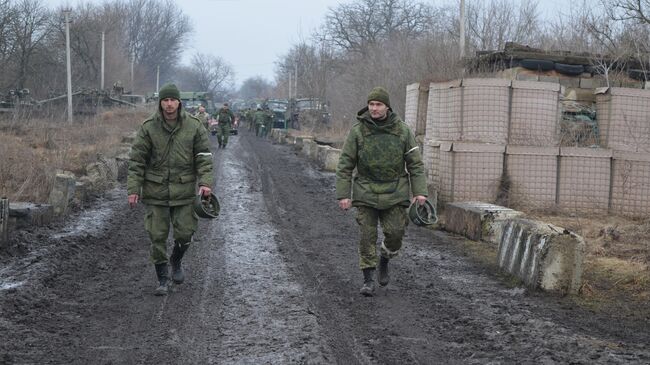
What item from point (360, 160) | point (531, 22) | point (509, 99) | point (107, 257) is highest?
point (531, 22)

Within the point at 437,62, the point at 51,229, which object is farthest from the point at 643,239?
the point at 437,62

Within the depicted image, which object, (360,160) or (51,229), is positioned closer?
(360,160)

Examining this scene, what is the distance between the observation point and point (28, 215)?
1051cm

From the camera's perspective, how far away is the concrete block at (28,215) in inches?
407

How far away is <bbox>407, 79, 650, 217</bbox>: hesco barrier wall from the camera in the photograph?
1284 centimetres

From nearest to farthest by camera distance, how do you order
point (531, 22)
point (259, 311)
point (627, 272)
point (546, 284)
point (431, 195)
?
point (259, 311) < point (546, 284) < point (627, 272) < point (431, 195) < point (531, 22)

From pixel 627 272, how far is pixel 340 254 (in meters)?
3.21

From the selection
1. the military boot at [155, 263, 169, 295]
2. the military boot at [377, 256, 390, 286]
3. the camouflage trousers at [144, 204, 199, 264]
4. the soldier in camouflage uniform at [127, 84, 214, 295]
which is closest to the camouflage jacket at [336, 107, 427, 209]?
the military boot at [377, 256, 390, 286]

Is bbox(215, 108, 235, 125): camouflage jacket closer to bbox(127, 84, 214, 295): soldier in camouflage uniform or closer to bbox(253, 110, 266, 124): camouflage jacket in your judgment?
bbox(253, 110, 266, 124): camouflage jacket

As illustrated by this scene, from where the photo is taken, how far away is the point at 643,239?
1051 centimetres

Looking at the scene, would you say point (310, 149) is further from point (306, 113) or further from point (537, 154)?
point (306, 113)

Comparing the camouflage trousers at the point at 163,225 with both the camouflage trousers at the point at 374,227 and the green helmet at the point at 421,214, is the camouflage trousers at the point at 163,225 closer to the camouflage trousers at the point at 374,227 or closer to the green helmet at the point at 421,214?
the camouflage trousers at the point at 374,227

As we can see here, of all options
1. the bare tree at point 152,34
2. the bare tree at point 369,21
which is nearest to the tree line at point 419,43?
the bare tree at point 369,21

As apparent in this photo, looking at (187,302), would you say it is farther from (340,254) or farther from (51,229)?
(51,229)
